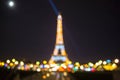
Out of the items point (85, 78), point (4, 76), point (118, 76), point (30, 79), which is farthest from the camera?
point (85, 78)

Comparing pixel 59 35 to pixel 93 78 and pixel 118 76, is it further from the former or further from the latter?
pixel 118 76

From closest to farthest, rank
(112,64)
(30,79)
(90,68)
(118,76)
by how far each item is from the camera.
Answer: (118,76)
(30,79)
(112,64)
(90,68)

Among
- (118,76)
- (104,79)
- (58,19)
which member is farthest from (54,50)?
(118,76)

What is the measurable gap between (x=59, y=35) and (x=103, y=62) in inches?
1389

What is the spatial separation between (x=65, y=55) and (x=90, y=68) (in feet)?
77.7

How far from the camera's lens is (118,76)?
2427cm

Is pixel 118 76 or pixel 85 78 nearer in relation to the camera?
pixel 118 76

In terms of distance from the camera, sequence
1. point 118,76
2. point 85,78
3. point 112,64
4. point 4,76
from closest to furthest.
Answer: point 118,76 < point 4,76 < point 85,78 < point 112,64

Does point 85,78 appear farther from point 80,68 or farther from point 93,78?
point 80,68

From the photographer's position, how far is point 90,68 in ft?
196

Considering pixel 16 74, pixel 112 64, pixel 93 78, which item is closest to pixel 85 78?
pixel 93 78

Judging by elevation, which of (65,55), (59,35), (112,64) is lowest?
(112,64)

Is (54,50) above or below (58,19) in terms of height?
below

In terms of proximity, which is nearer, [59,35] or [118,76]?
[118,76]
